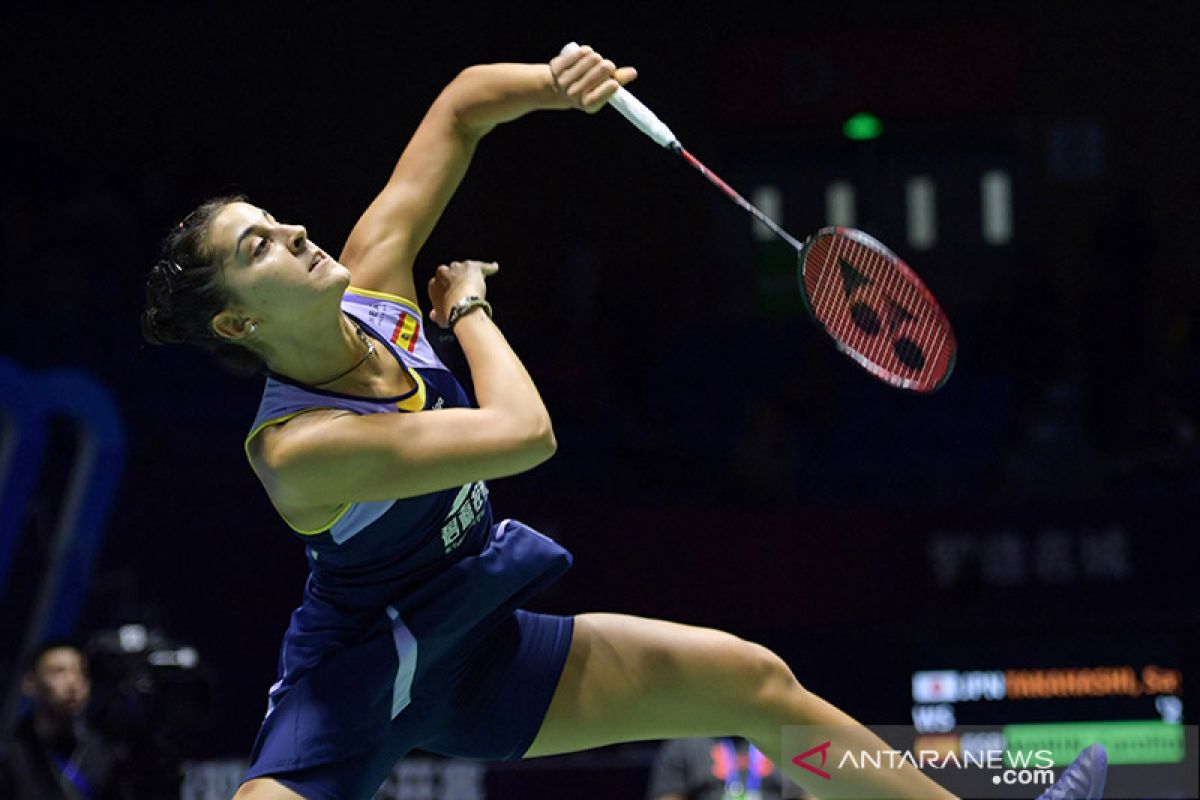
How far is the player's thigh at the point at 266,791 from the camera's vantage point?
2900 millimetres

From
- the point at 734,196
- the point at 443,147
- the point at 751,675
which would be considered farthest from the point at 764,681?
the point at 443,147

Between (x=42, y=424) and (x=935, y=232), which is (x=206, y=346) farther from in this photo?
(x=935, y=232)

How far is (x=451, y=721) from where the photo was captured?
3195 millimetres

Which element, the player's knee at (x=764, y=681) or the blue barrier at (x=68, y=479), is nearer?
the player's knee at (x=764, y=681)

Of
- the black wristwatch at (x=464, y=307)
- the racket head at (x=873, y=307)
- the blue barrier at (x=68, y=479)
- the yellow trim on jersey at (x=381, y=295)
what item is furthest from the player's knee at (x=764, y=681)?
the blue barrier at (x=68, y=479)

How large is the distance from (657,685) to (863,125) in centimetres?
835

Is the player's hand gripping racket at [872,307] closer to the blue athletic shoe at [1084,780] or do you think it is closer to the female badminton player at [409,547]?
the female badminton player at [409,547]

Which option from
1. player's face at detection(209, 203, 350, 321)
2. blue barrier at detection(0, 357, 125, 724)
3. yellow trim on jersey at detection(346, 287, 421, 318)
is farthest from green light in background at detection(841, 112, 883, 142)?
player's face at detection(209, 203, 350, 321)

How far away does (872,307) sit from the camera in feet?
11.6

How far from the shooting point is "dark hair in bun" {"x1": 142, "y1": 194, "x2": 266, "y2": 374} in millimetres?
2988

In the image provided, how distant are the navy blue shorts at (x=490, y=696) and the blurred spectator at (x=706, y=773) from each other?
8.60ft

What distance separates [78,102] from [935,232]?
5.66 m

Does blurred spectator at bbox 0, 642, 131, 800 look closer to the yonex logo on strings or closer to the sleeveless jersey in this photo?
the sleeveless jersey

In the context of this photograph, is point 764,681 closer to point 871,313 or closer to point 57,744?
point 871,313
